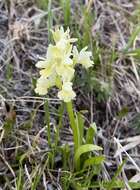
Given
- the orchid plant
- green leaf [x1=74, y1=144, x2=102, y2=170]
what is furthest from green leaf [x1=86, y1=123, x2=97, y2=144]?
the orchid plant

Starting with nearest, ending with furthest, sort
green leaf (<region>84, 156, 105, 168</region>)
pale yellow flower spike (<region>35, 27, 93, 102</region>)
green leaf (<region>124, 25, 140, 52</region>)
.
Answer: pale yellow flower spike (<region>35, 27, 93, 102</region>) < green leaf (<region>84, 156, 105, 168</region>) < green leaf (<region>124, 25, 140, 52</region>)

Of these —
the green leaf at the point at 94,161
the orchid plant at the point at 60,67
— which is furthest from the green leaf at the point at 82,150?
the orchid plant at the point at 60,67

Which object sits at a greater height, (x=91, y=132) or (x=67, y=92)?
(x=67, y=92)

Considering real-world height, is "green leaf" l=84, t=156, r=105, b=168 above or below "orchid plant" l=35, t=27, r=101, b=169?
below

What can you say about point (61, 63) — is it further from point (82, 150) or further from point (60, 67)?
point (82, 150)

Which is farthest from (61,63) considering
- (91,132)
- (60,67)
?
(91,132)

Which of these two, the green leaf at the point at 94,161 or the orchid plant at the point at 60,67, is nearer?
the orchid plant at the point at 60,67

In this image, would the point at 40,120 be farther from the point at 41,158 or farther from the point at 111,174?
the point at 111,174

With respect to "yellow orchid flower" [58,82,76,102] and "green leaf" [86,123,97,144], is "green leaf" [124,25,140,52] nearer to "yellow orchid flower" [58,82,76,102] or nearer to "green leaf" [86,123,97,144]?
"green leaf" [86,123,97,144]

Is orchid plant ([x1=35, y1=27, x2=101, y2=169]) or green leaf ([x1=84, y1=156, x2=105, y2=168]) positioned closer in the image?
orchid plant ([x1=35, y1=27, x2=101, y2=169])

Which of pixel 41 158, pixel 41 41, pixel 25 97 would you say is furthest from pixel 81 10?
pixel 41 158

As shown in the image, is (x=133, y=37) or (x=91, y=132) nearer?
(x=91, y=132)

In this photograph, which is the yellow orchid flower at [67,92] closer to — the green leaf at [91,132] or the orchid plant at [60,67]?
the orchid plant at [60,67]
